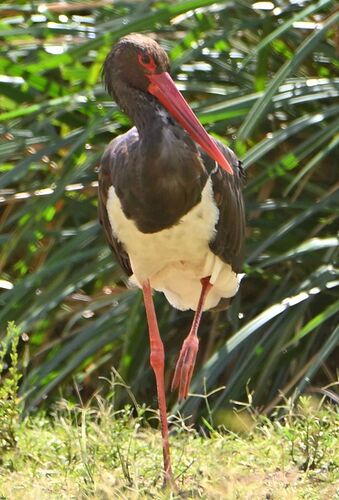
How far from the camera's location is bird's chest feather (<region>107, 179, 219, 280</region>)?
4.03 metres

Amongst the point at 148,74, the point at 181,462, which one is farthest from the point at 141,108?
the point at 181,462

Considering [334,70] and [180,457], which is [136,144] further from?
[334,70]

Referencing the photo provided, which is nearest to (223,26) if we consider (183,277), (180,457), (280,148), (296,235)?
(280,148)

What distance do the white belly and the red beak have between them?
0.14m

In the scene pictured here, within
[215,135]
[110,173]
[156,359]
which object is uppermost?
[110,173]

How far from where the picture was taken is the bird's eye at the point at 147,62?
13.3 feet

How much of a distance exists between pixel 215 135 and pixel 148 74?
154cm

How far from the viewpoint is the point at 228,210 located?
416 cm

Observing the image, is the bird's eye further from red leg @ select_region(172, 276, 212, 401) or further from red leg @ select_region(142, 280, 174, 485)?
red leg @ select_region(172, 276, 212, 401)

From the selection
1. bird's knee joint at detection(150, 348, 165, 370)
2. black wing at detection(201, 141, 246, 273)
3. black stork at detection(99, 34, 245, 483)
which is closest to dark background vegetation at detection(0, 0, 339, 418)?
bird's knee joint at detection(150, 348, 165, 370)

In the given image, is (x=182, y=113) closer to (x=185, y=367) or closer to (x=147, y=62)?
(x=147, y=62)

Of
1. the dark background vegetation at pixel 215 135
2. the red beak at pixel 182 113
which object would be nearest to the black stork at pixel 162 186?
the red beak at pixel 182 113

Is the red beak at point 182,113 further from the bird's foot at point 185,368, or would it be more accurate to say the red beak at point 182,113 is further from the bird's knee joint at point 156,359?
the bird's knee joint at point 156,359

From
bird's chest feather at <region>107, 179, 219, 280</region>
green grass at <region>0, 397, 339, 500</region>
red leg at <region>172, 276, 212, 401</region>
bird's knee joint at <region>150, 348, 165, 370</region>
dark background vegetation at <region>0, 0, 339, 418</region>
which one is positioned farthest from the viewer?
dark background vegetation at <region>0, 0, 339, 418</region>
